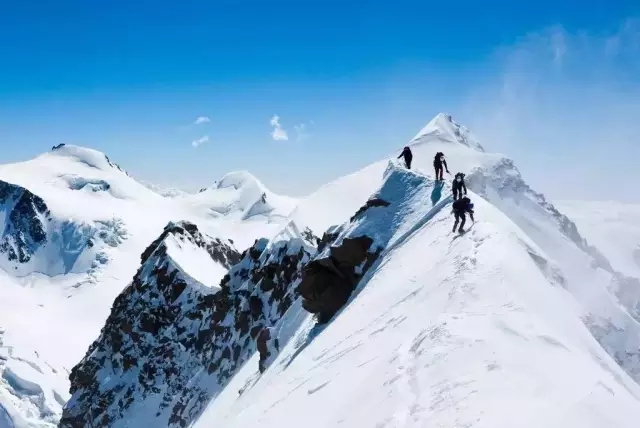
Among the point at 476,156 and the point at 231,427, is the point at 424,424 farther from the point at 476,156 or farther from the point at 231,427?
the point at 476,156

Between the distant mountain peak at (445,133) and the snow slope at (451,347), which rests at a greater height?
the distant mountain peak at (445,133)

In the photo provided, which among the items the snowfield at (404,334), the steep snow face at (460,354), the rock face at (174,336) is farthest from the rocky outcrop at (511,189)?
the steep snow face at (460,354)

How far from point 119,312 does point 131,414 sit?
20.1 m

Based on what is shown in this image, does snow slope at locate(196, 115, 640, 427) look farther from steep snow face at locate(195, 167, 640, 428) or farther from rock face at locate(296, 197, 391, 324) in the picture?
rock face at locate(296, 197, 391, 324)

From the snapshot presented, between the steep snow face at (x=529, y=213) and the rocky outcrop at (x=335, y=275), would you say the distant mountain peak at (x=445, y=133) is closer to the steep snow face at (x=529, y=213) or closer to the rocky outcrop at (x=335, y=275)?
the steep snow face at (x=529, y=213)

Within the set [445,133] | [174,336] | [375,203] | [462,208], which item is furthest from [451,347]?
[445,133]

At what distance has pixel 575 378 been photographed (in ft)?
37.2

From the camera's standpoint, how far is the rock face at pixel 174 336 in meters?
77.5

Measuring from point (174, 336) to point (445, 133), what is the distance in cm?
9903

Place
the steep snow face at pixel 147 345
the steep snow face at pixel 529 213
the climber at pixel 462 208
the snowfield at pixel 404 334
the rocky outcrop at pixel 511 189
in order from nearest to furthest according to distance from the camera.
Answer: the snowfield at pixel 404 334 → the climber at pixel 462 208 → the steep snow face at pixel 147 345 → the steep snow face at pixel 529 213 → the rocky outcrop at pixel 511 189

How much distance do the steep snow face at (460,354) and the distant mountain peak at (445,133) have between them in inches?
5126

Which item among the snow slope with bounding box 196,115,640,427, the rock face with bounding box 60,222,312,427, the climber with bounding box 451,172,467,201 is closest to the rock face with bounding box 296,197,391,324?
the snow slope with bounding box 196,115,640,427

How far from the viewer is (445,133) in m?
157

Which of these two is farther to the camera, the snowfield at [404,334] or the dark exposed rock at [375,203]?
the dark exposed rock at [375,203]
